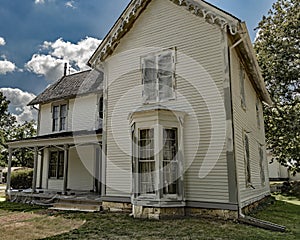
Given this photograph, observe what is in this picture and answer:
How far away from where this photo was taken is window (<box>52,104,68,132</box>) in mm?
15275

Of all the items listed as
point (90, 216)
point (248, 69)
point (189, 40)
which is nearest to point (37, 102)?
point (90, 216)

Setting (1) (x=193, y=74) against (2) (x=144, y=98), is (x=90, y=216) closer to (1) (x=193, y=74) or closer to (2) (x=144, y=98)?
(2) (x=144, y=98)

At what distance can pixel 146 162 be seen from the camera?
8.39 meters

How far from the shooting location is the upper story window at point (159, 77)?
30.3 feet

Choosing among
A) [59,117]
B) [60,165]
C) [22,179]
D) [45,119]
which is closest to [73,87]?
[59,117]

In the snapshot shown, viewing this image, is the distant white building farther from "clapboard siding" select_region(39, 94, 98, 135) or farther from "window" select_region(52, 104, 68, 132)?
"window" select_region(52, 104, 68, 132)

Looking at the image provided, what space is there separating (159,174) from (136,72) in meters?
3.90

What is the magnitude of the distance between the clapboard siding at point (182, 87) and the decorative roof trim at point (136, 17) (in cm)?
18

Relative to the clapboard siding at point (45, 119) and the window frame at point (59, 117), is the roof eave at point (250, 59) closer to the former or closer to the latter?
the window frame at point (59, 117)

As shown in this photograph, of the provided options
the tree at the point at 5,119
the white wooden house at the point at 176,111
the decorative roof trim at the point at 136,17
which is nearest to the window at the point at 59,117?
the white wooden house at the point at 176,111

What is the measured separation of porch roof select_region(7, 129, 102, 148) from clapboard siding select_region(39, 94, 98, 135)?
4.49 ft

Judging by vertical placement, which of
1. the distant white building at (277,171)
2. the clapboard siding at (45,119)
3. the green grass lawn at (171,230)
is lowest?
the green grass lawn at (171,230)

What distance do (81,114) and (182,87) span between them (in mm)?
7367

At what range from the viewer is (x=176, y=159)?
328 inches
